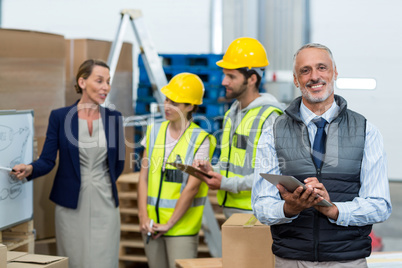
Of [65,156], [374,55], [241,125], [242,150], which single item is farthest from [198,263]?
[374,55]

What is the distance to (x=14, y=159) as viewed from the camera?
150 inches

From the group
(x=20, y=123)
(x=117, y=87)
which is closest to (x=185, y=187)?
(x=20, y=123)

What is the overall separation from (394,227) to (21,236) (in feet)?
17.1

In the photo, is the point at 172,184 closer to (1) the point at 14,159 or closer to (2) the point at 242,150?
(2) the point at 242,150

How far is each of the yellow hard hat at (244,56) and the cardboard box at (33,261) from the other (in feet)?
5.52

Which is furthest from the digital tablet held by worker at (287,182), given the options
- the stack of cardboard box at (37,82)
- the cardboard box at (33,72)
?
the cardboard box at (33,72)

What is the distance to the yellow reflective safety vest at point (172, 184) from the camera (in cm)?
384

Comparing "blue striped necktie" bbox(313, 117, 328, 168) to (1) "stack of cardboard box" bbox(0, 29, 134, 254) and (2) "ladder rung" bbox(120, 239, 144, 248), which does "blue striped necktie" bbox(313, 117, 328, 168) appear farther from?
(2) "ladder rung" bbox(120, 239, 144, 248)

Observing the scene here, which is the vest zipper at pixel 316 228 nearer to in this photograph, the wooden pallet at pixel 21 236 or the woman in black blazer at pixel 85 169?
the woman in black blazer at pixel 85 169

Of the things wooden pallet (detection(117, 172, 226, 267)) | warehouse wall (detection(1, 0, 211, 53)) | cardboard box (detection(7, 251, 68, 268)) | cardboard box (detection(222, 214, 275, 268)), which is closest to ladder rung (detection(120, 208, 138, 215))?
wooden pallet (detection(117, 172, 226, 267))

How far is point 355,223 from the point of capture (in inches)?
92.7

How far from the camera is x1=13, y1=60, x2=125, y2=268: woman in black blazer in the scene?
3.86 m

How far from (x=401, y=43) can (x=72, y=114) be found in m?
4.59

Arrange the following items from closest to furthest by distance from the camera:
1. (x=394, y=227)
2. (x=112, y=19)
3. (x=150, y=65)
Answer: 1. (x=150, y=65)
2. (x=394, y=227)
3. (x=112, y=19)
